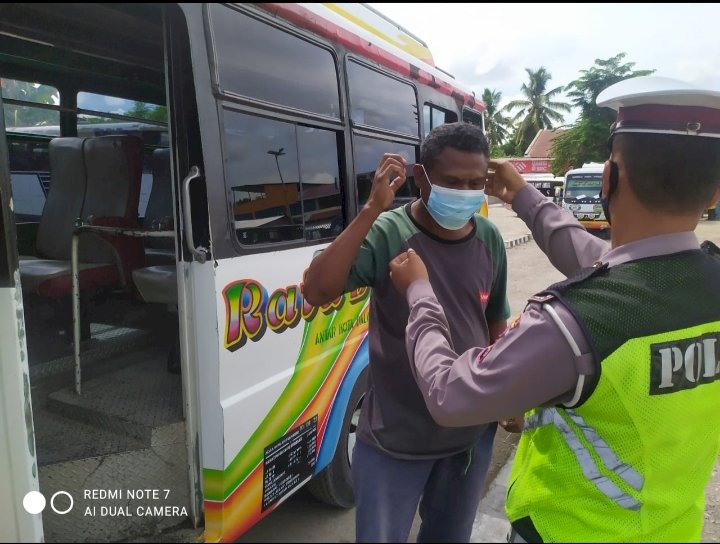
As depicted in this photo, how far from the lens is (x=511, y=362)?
108 centimetres

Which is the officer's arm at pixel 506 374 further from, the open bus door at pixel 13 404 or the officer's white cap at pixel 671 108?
the open bus door at pixel 13 404

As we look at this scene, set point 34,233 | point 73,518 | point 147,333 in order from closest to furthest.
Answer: point 73,518, point 147,333, point 34,233

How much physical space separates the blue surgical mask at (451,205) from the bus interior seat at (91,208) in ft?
9.77

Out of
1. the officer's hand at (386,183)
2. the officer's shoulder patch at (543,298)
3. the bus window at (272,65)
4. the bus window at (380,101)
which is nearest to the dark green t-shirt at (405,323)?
the officer's hand at (386,183)

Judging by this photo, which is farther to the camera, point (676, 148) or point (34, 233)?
point (34, 233)

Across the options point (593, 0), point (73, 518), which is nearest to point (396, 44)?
point (593, 0)

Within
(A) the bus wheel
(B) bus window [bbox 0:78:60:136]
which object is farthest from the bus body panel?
(B) bus window [bbox 0:78:60:136]

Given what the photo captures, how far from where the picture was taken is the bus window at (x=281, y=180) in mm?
2098

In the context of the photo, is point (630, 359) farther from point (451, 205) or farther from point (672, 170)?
point (451, 205)

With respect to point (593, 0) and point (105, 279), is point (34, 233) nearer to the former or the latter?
point (105, 279)

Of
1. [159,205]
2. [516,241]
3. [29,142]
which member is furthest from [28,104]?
[516,241]

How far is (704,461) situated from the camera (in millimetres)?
1231

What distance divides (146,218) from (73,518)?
2800 millimetres

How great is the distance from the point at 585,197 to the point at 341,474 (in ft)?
62.4
